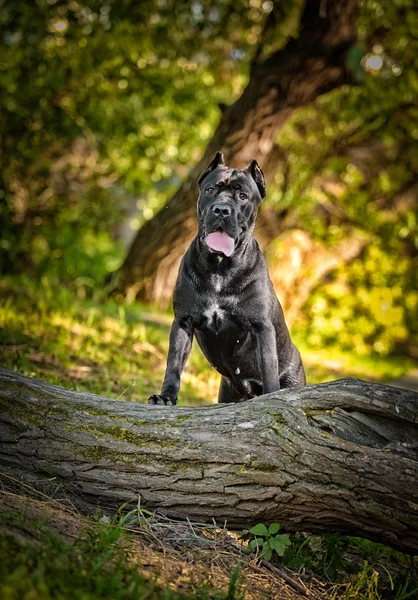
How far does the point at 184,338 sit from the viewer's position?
3424 mm

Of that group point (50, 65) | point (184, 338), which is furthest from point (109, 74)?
point (184, 338)

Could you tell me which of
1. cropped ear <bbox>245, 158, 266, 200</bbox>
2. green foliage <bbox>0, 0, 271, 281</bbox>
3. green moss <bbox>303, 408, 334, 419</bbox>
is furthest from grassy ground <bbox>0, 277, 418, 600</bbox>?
green foliage <bbox>0, 0, 271, 281</bbox>

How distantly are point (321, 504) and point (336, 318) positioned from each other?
9.13 meters

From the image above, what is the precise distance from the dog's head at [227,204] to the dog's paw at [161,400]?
851mm

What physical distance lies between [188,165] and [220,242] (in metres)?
7.52

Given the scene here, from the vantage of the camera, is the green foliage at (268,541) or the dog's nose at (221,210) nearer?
the green foliage at (268,541)

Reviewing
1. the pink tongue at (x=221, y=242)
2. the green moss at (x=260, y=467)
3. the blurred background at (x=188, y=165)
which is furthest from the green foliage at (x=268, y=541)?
the blurred background at (x=188, y=165)

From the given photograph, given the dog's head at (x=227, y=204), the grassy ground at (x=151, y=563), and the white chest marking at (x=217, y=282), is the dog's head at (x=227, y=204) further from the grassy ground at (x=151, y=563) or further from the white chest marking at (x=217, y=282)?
the grassy ground at (x=151, y=563)

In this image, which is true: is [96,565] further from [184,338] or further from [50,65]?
[50,65]

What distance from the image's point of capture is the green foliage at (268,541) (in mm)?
2523

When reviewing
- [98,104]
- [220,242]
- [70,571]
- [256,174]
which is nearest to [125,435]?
[70,571]

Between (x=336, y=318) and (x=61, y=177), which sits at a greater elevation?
(x=61, y=177)

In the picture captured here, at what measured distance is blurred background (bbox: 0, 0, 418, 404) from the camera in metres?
6.39

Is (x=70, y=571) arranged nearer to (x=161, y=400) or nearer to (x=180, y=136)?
(x=161, y=400)
